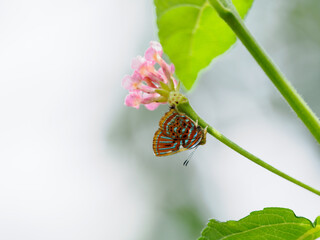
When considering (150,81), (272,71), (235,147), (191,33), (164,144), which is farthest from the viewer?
(150,81)

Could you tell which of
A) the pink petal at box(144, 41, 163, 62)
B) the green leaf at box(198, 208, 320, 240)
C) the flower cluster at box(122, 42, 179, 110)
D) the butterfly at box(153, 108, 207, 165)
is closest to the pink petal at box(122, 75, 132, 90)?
the flower cluster at box(122, 42, 179, 110)

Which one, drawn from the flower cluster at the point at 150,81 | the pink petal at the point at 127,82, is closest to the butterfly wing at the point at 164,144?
the flower cluster at the point at 150,81

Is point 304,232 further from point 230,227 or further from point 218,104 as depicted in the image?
point 218,104

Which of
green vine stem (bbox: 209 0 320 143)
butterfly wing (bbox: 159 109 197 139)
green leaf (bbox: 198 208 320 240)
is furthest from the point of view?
butterfly wing (bbox: 159 109 197 139)

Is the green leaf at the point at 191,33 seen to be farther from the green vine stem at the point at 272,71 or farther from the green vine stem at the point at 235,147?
the green vine stem at the point at 272,71

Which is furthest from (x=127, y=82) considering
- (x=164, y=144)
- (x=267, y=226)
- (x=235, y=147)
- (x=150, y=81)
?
(x=267, y=226)

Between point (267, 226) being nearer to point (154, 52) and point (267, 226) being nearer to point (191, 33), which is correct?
point (191, 33)

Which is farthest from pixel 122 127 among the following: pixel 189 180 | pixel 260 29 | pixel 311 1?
pixel 311 1

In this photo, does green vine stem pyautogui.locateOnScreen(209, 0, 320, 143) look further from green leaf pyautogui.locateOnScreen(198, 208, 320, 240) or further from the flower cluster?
the flower cluster
